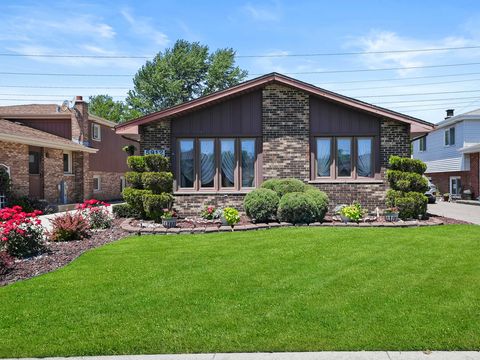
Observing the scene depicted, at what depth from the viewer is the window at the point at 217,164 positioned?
1540 centimetres

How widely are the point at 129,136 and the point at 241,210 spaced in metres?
5.50

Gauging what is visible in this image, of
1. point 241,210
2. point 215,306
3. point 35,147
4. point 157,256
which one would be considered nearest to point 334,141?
point 241,210

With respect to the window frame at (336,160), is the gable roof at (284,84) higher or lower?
higher

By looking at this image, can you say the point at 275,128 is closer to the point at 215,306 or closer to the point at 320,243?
the point at 320,243

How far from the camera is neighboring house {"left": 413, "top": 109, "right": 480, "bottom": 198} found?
88.8 feet

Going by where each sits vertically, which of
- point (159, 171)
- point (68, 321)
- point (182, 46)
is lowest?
point (68, 321)

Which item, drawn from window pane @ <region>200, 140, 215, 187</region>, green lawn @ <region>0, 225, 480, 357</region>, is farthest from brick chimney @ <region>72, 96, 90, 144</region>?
green lawn @ <region>0, 225, 480, 357</region>

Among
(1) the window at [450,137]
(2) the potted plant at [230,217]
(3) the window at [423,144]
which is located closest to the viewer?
(2) the potted plant at [230,217]

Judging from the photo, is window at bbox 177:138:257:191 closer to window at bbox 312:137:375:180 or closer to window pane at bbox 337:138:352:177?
window at bbox 312:137:375:180

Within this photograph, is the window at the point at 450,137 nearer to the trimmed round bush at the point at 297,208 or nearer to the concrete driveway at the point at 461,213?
the concrete driveway at the point at 461,213

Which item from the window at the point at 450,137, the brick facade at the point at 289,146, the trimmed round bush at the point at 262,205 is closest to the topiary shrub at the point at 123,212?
the brick facade at the point at 289,146

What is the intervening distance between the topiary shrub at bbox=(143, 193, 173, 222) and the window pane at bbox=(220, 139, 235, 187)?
2.65m

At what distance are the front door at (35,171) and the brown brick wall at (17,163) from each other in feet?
5.30

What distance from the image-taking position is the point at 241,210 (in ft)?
49.6
